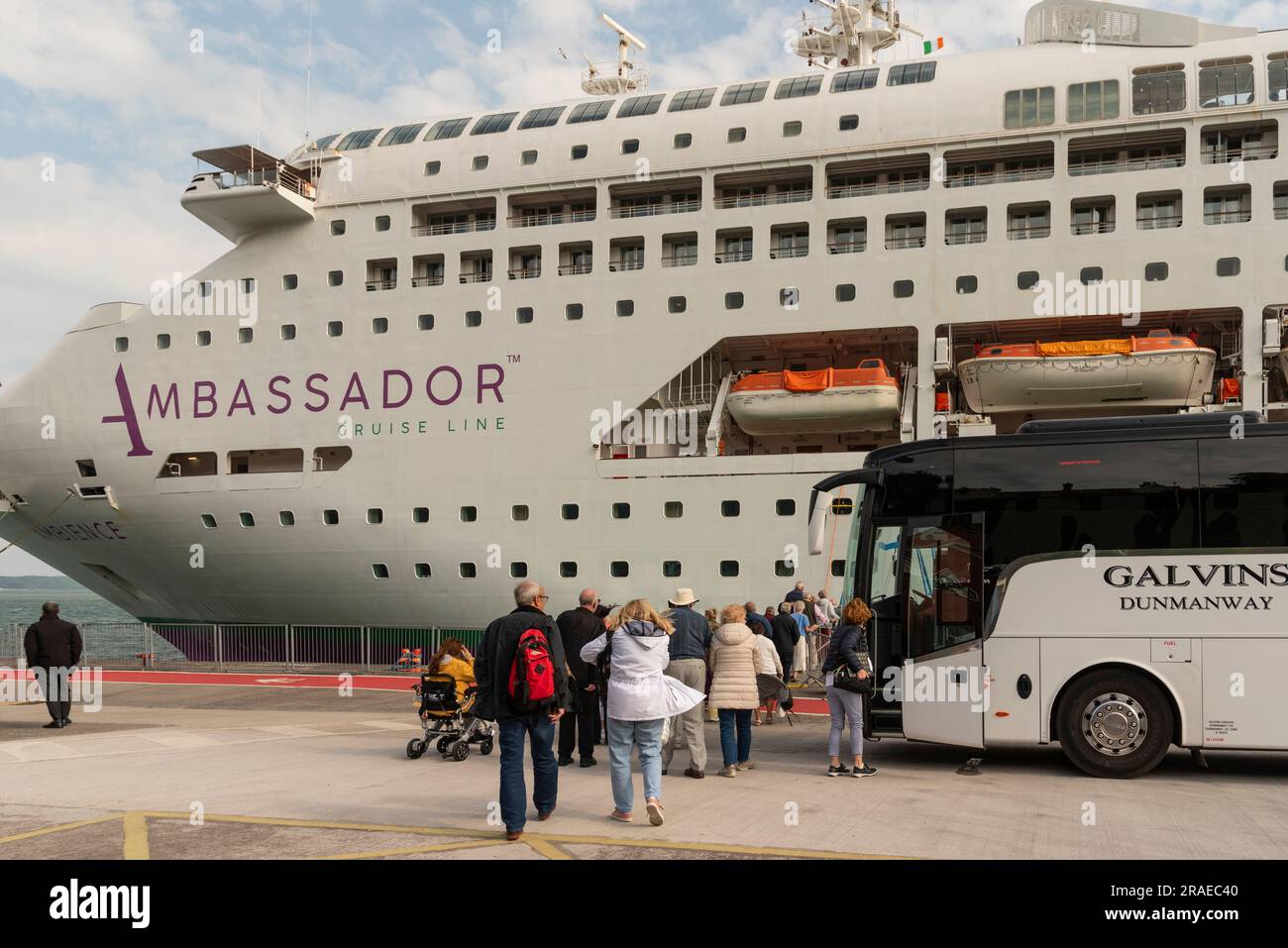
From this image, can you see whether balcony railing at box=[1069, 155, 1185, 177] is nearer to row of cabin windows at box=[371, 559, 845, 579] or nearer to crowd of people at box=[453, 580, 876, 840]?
row of cabin windows at box=[371, 559, 845, 579]

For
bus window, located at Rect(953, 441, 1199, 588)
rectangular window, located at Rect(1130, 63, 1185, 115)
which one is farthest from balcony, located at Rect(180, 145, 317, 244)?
bus window, located at Rect(953, 441, 1199, 588)

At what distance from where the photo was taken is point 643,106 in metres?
22.8

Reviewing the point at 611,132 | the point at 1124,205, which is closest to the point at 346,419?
the point at 611,132

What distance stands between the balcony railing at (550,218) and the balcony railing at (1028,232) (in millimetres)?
8671

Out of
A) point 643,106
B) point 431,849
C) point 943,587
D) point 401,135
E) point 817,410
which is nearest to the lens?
point 431,849

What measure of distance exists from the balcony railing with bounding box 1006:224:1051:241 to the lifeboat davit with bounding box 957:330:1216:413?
2.40 meters

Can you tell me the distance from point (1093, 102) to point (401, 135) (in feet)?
49.0

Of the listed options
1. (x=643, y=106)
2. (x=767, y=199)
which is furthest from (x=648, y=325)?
(x=643, y=106)

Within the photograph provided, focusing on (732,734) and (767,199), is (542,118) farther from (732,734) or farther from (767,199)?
(732,734)

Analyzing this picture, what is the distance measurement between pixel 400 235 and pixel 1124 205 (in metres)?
15.0

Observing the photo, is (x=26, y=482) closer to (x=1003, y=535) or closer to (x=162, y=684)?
(x=162, y=684)

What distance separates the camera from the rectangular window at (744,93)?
73.0 feet

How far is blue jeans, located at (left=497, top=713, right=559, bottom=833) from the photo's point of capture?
20.7ft
